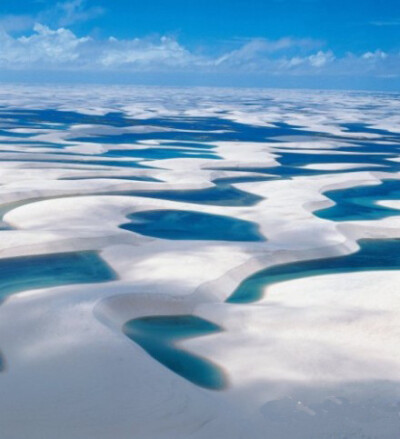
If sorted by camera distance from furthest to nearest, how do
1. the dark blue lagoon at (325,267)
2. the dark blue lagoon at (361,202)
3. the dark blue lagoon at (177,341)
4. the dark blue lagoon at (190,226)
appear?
the dark blue lagoon at (361,202), the dark blue lagoon at (190,226), the dark blue lagoon at (325,267), the dark blue lagoon at (177,341)

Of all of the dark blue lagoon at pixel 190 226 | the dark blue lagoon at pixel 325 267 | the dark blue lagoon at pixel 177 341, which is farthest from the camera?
the dark blue lagoon at pixel 190 226

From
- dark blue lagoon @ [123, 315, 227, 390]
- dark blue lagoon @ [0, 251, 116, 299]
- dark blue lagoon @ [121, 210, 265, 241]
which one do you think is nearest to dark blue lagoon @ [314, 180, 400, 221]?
dark blue lagoon @ [121, 210, 265, 241]

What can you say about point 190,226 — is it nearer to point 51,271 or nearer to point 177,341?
point 51,271

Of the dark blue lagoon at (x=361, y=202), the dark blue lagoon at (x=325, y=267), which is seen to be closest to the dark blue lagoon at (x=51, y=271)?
the dark blue lagoon at (x=325, y=267)

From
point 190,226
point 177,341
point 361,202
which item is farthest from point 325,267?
point 361,202

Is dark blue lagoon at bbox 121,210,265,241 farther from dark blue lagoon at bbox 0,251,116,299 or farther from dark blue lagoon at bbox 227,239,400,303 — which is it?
dark blue lagoon at bbox 0,251,116,299

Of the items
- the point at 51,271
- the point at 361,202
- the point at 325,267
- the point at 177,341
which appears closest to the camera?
the point at 177,341

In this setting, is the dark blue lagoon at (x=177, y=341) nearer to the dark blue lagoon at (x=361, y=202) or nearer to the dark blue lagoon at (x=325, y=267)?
the dark blue lagoon at (x=325, y=267)
